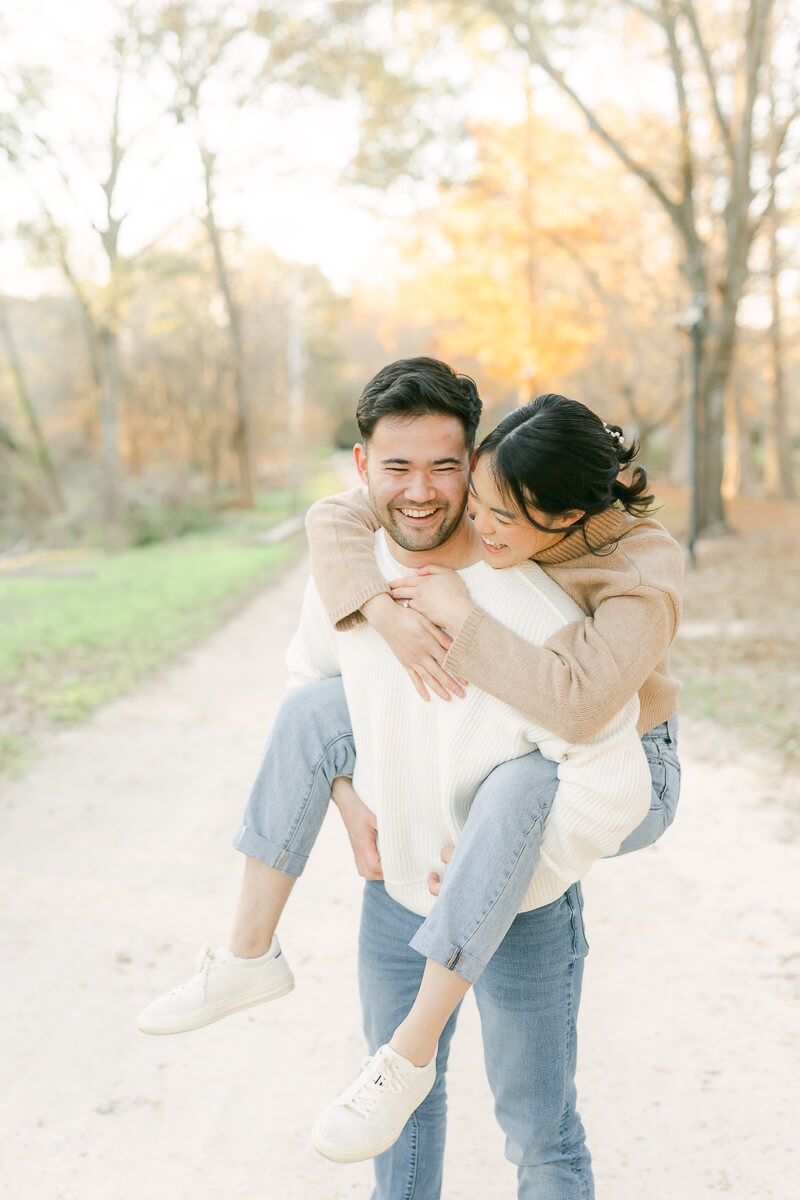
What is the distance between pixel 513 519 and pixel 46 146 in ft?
54.8

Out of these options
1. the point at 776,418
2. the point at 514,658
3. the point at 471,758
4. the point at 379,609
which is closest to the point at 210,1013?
the point at 471,758

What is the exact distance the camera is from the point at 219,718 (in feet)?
22.5

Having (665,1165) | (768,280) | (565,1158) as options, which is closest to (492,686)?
(565,1158)

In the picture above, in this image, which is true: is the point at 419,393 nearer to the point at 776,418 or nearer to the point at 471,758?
the point at 471,758

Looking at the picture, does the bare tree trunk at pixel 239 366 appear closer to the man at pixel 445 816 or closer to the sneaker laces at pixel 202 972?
the man at pixel 445 816

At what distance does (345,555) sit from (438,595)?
33cm

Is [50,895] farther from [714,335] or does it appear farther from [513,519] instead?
[714,335]

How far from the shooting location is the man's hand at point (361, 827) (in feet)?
7.17

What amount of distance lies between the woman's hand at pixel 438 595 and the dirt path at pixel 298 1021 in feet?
5.11

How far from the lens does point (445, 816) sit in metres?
1.98

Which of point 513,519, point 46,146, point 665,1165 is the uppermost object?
point 46,146

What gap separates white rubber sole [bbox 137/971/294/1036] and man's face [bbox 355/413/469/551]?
3.46 ft

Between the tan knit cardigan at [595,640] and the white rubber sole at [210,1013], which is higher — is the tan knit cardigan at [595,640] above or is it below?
above

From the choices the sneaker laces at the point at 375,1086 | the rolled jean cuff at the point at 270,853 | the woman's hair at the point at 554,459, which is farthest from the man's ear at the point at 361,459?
the sneaker laces at the point at 375,1086
